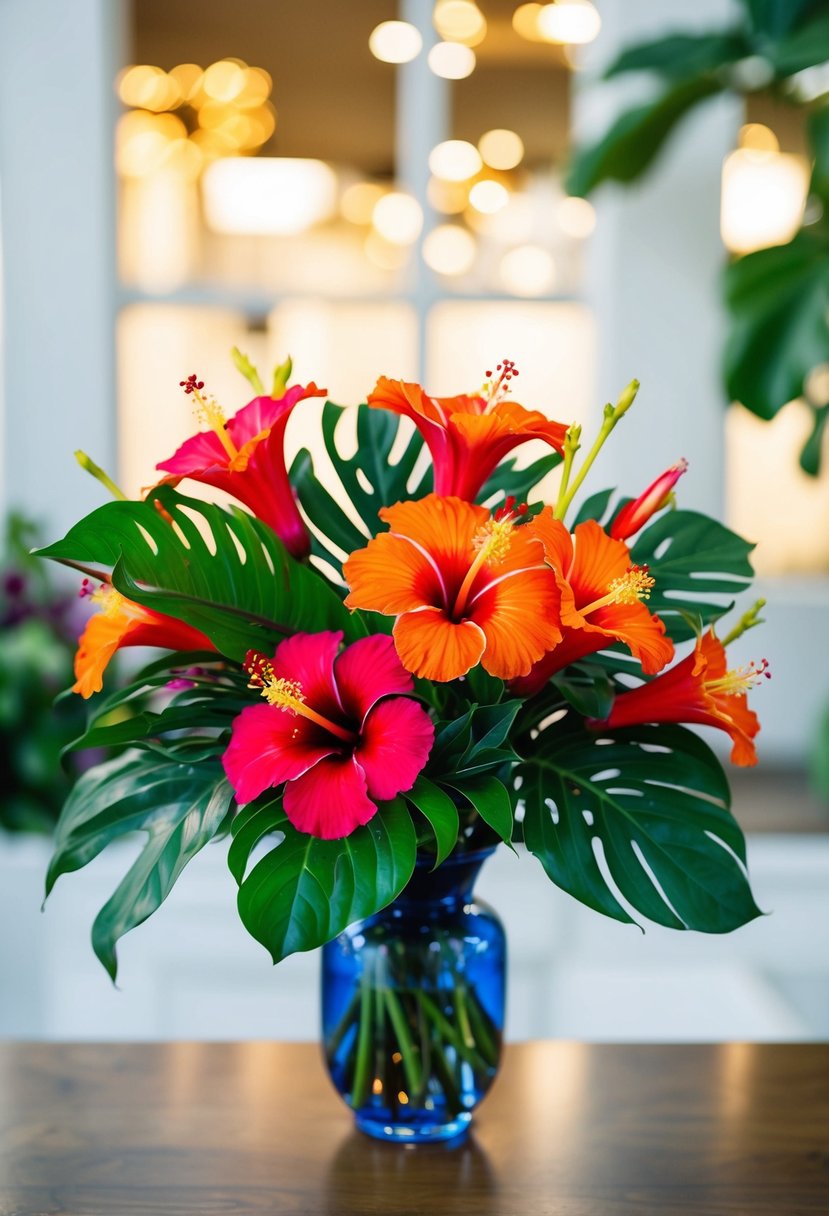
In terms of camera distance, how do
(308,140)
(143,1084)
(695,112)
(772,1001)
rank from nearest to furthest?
(143,1084), (772,1001), (695,112), (308,140)


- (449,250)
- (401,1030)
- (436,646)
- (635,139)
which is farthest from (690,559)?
(449,250)

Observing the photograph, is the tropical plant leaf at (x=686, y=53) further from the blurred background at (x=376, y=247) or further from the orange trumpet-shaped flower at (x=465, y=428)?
the orange trumpet-shaped flower at (x=465, y=428)

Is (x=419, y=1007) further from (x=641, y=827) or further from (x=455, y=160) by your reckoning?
(x=455, y=160)

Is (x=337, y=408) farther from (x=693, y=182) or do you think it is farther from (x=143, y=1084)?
(x=693, y=182)

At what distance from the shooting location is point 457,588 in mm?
652

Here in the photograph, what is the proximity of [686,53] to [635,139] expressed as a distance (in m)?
0.12

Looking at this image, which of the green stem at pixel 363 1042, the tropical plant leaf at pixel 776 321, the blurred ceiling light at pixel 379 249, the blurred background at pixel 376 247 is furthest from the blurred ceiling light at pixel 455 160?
the green stem at pixel 363 1042

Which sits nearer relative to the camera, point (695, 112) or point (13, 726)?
point (13, 726)

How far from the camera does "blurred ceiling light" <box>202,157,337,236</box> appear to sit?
6.29 feet

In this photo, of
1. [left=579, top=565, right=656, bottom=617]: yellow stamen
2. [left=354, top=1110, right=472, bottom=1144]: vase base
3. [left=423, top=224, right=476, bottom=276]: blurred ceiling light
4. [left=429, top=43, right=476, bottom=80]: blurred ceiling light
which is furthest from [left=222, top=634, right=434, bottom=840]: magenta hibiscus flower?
[left=429, top=43, right=476, bottom=80]: blurred ceiling light

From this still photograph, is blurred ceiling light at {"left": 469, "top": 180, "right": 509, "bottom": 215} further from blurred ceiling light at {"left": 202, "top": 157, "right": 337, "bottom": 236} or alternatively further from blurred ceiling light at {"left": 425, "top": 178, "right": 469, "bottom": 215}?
blurred ceiling light at {"left": 202, "top": 157, "right": 337, "bottom": 236}

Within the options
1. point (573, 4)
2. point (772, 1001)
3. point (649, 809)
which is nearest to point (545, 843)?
point (649, 809)

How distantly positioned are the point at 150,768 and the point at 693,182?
143 centimetres

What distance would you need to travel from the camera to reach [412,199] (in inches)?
74.5
